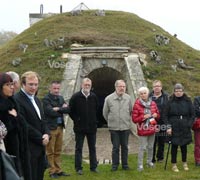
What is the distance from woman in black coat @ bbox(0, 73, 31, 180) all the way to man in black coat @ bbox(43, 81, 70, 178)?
296 cm

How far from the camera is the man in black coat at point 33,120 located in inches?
232

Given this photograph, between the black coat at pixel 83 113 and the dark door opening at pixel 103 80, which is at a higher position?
the dark door opening at pixel 103 80

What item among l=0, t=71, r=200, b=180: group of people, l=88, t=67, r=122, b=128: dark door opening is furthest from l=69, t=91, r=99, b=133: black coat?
l=88, t=67, r=122, b=128: dark door opening

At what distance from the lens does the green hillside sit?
15.6 m

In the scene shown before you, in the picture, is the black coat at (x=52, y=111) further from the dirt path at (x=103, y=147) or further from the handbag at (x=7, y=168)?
the handbag at (x=7, y=168)

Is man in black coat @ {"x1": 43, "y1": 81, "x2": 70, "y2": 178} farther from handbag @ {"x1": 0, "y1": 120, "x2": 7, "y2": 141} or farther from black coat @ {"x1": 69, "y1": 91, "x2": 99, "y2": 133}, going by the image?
handbag @ {"x1": 0, "y1": 120, "x2": 7, "y2": 141}

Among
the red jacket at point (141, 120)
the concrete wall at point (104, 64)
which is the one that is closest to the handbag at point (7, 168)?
the red jacket at point (141, 120)

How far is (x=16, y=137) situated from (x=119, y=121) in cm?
396

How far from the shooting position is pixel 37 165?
20.1ft

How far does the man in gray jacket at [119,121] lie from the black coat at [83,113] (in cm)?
43

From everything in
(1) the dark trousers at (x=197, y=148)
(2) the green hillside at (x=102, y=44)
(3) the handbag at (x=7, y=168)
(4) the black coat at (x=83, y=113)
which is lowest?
(1) the dark trousers at (x=197, y=148)

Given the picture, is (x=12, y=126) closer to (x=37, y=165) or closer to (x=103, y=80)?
(x=37, y=165)

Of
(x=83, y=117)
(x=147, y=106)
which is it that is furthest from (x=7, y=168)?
(x=147, y=106)

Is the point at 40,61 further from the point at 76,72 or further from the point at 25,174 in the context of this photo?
the point at 25,174
